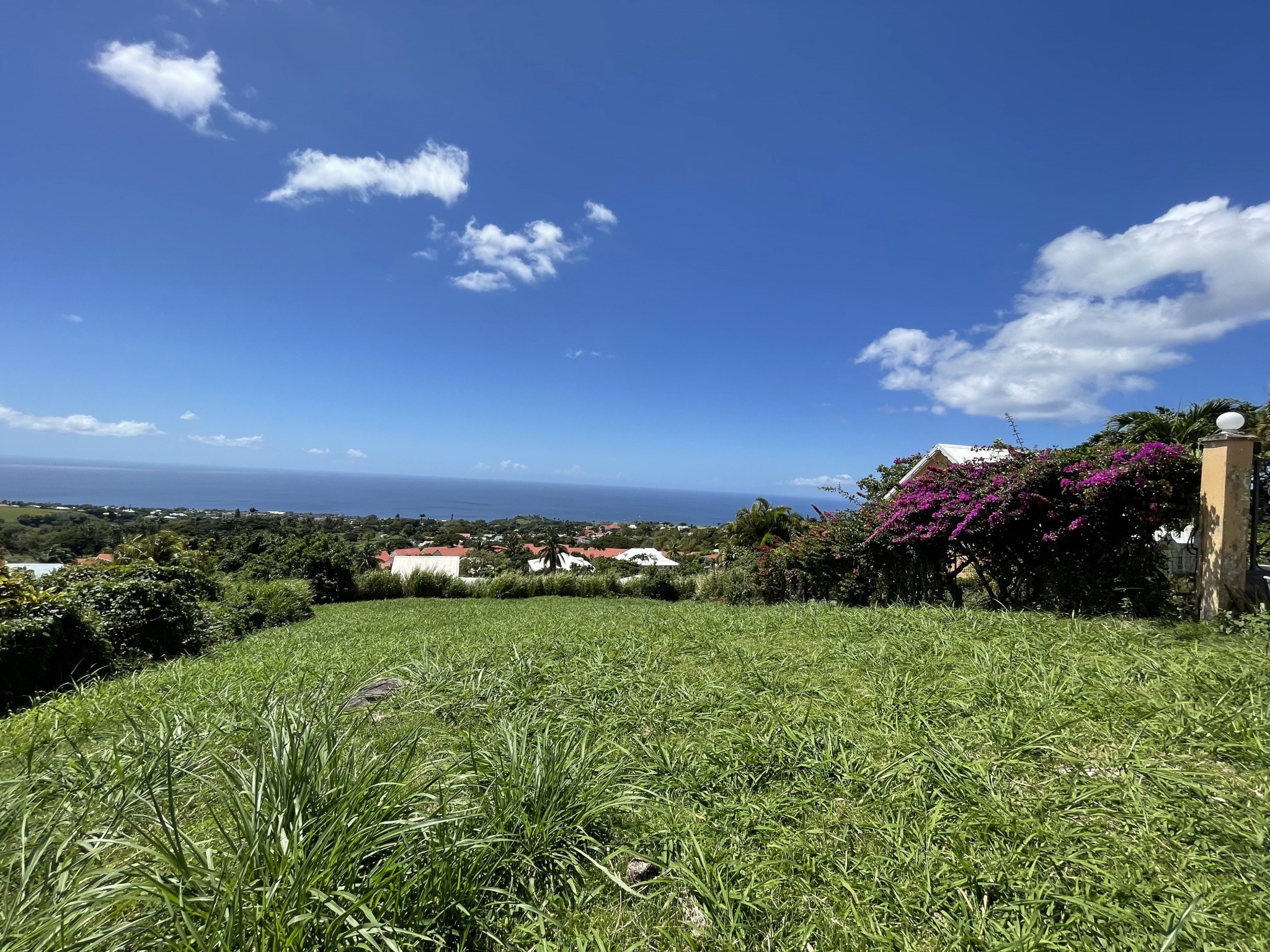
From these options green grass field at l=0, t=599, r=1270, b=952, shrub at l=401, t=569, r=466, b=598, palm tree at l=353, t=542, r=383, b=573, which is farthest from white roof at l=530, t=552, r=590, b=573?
green grass field at l=0, t=599, r=1270, b=952

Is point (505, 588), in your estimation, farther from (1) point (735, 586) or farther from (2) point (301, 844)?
(2) point (301, 844)

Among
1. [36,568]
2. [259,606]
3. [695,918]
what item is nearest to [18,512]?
[36,568]

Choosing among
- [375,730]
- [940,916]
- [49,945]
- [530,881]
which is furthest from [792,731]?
[49,945]

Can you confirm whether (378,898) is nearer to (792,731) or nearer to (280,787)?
(280,787)

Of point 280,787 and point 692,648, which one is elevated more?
point 280,787

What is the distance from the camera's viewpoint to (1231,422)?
5.23m

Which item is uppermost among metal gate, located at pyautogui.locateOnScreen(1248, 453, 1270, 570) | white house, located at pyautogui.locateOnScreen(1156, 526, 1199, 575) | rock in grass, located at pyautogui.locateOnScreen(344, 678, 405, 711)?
metal gate, located at pyautogui.locateOnScreen(1248, 453, 1270, 570)

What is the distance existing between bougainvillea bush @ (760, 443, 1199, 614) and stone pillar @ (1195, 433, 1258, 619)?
60cm

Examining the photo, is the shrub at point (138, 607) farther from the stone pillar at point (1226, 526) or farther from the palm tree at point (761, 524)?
the palm tree at point (761, 524)

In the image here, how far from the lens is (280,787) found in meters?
1.72

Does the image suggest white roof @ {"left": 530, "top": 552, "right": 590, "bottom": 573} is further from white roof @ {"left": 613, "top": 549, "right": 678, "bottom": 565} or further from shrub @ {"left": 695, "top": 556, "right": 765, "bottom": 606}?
shrub @ {"left": 695, "top": 556, "right": 765, "bottom": 606}

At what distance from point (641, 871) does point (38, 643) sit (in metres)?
6.96

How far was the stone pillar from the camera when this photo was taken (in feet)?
16.4

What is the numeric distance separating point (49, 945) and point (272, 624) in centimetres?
1232
